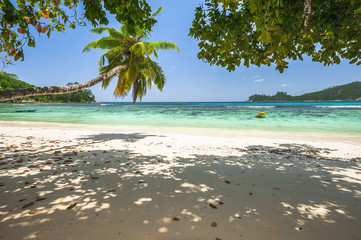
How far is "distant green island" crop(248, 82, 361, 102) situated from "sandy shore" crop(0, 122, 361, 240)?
143157 mm

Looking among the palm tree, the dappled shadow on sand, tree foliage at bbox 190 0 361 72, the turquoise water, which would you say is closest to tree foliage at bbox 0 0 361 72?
tree foliage at bbox 190 0 361 72

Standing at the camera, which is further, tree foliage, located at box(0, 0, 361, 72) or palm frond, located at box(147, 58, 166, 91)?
palm frond, located at box(147, 58, 166, 91)

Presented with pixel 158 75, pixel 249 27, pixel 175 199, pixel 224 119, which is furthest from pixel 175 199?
pixel 224 119

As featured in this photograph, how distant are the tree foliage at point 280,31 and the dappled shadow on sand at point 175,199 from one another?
2.67 meters

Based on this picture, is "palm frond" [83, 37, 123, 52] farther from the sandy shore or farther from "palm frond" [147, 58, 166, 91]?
Result: the sandy shore

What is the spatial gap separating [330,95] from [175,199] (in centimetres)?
16144

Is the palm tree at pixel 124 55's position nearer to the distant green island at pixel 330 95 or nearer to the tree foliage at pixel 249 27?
the tree foliage at pixel 249 27

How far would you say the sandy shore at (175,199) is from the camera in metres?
2.17

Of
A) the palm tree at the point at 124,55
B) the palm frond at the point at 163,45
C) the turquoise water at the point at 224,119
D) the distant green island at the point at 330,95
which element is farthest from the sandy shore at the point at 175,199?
the distant green island at the point at 330,95

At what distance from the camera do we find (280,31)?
3.46m

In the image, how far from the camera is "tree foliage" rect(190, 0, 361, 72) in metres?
2.98

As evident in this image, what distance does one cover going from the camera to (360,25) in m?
3.13

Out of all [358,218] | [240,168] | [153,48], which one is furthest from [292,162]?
[153,48]

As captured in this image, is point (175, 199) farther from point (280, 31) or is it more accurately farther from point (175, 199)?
point (280, 31)
